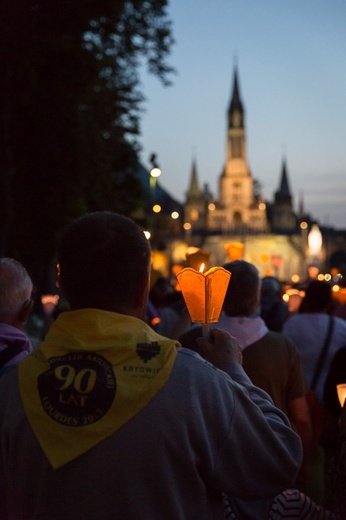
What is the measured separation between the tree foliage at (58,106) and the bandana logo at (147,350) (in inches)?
802

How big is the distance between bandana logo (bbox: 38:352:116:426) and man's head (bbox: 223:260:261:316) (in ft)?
9.10

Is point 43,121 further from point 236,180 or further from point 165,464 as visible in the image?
point 236,180

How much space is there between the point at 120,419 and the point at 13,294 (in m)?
1.75

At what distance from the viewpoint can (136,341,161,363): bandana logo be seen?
2.95 meters

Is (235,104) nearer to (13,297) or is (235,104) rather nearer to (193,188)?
(193,188)

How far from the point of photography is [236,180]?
520ft

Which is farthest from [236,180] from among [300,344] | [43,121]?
[300,344]

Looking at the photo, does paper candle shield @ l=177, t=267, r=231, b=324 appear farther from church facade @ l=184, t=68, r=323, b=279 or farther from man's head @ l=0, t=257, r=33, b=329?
church facade @ l=184, t=68, r=323, b=279

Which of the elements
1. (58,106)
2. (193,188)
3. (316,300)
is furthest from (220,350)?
(193,188)

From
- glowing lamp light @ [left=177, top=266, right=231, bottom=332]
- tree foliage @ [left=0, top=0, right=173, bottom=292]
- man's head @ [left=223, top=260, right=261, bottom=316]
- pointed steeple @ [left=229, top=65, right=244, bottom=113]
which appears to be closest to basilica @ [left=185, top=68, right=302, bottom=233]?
pointed steeple @ [left=229, top=65, right=244, bottom=113]

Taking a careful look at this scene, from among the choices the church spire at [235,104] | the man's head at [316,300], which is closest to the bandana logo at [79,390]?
the man's head at [316,300]

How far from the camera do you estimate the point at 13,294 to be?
454 centimetres

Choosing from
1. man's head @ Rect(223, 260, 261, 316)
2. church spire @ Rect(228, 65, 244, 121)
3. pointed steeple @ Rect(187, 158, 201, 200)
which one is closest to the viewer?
man's head @ Rect(223, 260, 261, 316)

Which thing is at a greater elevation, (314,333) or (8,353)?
(8,353)
